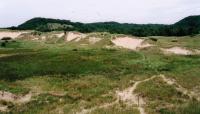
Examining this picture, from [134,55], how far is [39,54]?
19978 mm

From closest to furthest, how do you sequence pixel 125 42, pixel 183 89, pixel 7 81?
1. pixel 183 89
2. pixel 7 81
3. pixel 125 42

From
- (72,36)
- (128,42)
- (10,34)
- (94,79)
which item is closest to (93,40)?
(128,42)

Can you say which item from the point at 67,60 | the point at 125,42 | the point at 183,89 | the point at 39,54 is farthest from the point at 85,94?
the point at 125,42

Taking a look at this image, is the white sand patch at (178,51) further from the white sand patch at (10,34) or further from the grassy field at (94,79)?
the white sand patch at (10,34)

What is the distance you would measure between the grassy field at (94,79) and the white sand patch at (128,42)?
26196mm

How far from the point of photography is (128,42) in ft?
408

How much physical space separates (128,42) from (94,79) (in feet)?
204

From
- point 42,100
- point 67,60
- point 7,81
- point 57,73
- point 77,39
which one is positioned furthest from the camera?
point 77,39

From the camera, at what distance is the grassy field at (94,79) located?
49531 millimetres

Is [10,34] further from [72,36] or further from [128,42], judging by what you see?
[128,42]

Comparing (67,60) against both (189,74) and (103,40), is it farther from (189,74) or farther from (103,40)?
(103,40)

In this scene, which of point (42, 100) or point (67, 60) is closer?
point (42, 100)

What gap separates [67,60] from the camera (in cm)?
7888

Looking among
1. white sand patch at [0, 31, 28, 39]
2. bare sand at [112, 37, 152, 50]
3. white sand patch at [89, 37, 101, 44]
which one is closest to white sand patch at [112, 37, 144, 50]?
bare sand at [112, 37, 152, 50]
